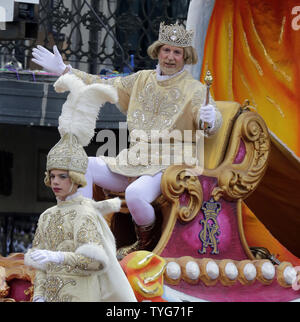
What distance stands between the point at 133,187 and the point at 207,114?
0.65m

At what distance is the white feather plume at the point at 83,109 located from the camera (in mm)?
5293

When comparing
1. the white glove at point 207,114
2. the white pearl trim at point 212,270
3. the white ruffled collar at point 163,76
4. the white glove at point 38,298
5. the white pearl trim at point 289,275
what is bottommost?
the white pearl trim at point 289,275

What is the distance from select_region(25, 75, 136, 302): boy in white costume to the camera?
4.96m

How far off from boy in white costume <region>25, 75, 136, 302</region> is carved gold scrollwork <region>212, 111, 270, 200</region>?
4.94 feet

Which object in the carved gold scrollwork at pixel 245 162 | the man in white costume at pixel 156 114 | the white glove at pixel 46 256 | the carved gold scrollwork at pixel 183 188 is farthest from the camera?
the carved gold scrollwork at pixel 245 162

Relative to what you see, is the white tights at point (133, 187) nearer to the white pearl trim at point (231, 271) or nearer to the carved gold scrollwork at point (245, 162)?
the carved gold scrollwork at point (245, 162)

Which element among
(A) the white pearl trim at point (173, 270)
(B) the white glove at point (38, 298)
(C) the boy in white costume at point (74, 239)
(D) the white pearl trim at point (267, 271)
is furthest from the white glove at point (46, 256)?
(D) the white pearl trim at point (267, 271)

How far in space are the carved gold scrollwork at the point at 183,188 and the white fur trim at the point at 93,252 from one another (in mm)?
1433

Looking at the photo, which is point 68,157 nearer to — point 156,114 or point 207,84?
point 207,84

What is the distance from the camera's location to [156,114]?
6.71 metres

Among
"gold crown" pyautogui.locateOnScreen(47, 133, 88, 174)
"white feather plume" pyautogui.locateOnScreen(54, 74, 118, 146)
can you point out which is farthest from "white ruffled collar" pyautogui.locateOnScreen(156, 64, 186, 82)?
"gold crown" pyautogui.locateOnScreen(47, 133, 88, 174)

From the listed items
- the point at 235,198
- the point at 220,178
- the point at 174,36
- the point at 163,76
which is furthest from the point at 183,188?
the point at 174,36
